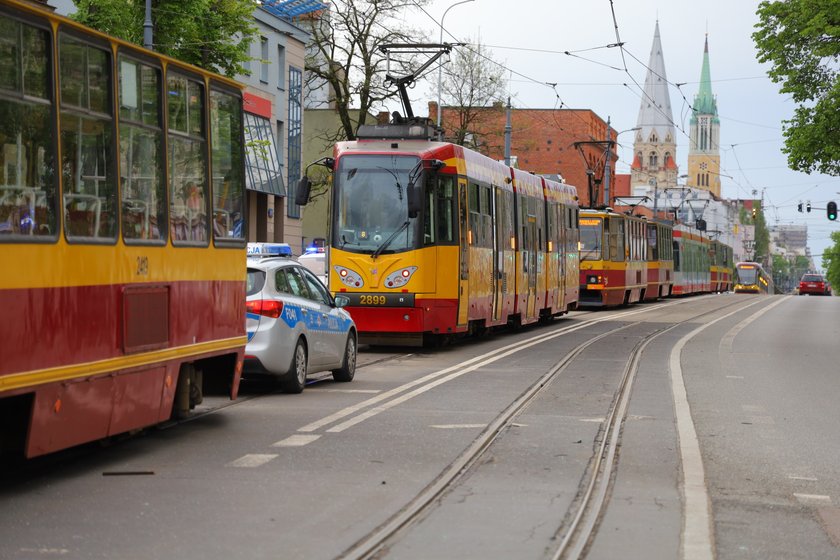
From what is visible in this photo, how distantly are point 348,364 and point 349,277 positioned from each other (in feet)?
17.5

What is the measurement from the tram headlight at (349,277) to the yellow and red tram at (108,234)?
32.6 ft

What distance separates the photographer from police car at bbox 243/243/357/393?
14.7m

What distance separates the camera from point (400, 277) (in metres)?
22.1

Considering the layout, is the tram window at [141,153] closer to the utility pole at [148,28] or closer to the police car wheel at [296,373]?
the police car wheel at [296,373]

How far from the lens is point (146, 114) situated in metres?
10.2

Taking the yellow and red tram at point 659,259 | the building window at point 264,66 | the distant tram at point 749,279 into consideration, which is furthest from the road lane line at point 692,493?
the distant tram at point 749,279

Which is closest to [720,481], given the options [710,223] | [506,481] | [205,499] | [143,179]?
[506,481]

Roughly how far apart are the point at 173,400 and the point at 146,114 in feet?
7.57

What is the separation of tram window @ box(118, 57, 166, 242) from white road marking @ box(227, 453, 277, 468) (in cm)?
177

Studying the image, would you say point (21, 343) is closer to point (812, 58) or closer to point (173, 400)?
point (173, 400)

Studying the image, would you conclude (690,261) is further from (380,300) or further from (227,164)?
(227,164)

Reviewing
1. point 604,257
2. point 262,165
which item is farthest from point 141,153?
point 262,165

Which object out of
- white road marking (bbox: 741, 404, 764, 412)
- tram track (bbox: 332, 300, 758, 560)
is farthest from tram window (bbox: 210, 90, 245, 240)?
white road marking (bbox: 741, 404, 764, 412)

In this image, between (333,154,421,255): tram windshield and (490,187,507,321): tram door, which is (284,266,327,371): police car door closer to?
(333,154,421,255): tram windshield
